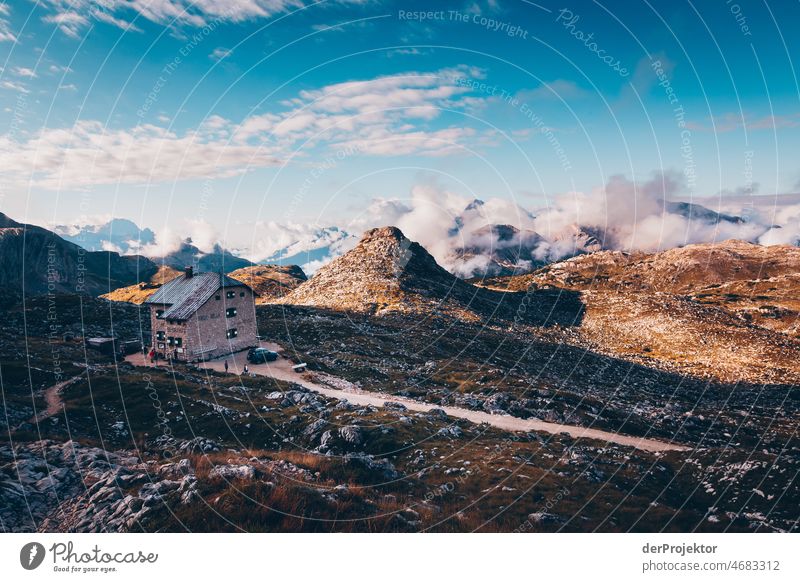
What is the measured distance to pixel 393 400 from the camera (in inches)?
1719

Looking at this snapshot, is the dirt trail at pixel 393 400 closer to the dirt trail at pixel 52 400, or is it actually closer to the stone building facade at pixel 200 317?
the stone building facade at pixel 200 317

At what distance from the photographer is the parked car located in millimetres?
51406

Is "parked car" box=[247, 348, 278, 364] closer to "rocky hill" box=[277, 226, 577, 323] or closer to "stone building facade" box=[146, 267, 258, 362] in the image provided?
"stone building facade" box=[146, 267, 258, 362]

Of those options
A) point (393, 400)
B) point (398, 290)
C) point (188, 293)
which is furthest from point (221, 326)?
point (398, 290)

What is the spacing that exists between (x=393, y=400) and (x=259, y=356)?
20552 mm

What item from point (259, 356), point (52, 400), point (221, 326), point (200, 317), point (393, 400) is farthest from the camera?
point (221, 326)

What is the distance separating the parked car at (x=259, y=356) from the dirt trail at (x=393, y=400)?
92 cm

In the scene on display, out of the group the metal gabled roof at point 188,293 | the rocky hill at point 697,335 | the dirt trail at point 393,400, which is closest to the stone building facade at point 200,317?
the metal gabled roof at point 188,293

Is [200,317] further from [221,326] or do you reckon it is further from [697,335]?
[697,335]

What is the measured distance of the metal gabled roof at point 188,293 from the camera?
48844 millimetres

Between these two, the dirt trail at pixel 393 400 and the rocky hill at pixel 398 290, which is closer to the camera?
the dirt trail at pixel 393 400

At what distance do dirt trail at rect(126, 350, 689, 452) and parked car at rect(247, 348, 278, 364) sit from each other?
36.4 inches

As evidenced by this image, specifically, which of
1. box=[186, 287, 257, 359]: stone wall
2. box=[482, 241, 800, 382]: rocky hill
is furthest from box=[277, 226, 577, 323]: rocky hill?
box=[186, 287, 257, 359]: stone wall
